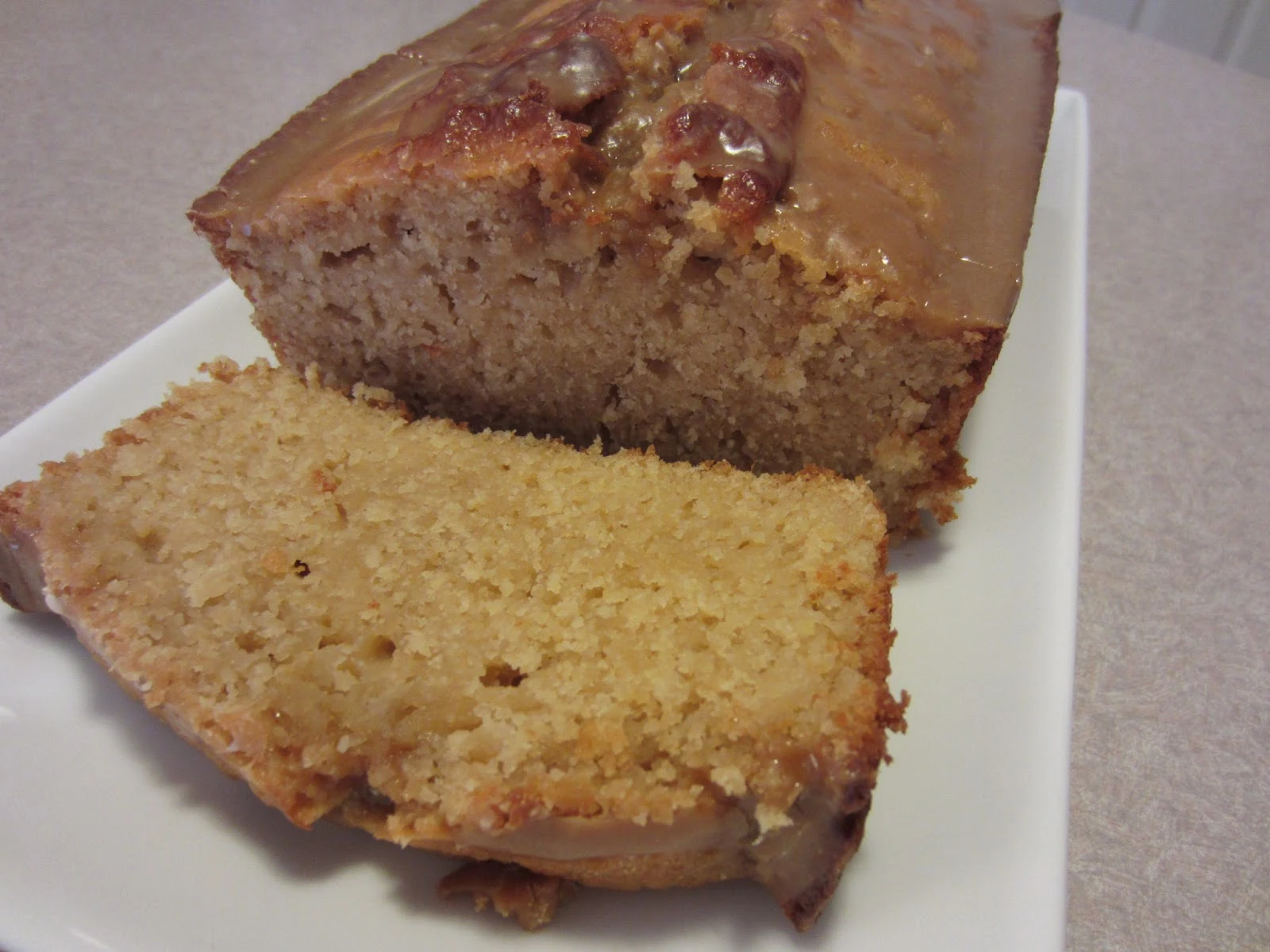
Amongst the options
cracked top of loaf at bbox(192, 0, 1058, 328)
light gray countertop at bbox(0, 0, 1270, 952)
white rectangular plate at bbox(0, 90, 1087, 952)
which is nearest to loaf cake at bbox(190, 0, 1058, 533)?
cracked top of loaf at bbox(192, 0, 1058, 328)

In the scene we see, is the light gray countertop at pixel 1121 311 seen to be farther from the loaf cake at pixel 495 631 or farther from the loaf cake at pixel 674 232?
the loaf cake at pixel 495 631

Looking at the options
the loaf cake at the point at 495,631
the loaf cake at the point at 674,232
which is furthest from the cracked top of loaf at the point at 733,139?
the loaf cake at the point at 495,631

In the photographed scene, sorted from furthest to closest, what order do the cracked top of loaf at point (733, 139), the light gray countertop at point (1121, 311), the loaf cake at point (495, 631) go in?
1. the light gray countertop at point (1121, 311)
2. the cracked top of loaf at point (733, 139)
3. the loaf cake at point (495, 631)

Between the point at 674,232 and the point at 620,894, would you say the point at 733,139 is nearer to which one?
the point at 674,232

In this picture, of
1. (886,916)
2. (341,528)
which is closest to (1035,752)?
(886,916)

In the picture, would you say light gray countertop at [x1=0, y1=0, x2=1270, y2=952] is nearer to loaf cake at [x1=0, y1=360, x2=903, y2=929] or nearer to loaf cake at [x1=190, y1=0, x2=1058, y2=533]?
loaf cake at [x1=190, y1=0, x2=1058, y2=533]

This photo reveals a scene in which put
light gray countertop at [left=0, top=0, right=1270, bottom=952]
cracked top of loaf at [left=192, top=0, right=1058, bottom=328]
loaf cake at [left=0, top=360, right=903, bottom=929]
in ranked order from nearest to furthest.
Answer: loaf cake at [left=0, top=360, right=903, bottom=929], cracked top of loaf at [left=192, top=0, right=1058, bottom=328], light gray countertop at [left=0, top=0, right=1270, bottom=952]
